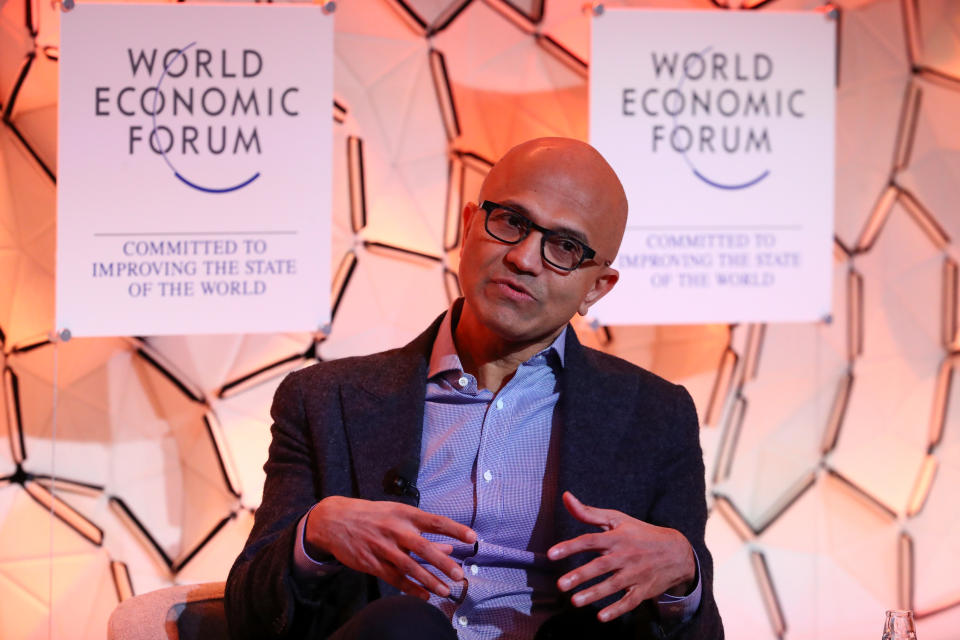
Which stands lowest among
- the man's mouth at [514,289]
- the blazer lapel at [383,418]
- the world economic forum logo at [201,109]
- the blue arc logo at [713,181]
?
the blazer lapel at [383,418]

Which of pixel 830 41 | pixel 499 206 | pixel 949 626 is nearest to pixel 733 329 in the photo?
pixel 830 41

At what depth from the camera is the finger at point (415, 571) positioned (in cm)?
155

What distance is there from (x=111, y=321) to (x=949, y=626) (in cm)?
291

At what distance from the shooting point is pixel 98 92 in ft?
9.79

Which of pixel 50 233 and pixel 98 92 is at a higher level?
pixel 98 92

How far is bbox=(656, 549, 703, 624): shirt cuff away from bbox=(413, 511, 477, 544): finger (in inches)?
17.2

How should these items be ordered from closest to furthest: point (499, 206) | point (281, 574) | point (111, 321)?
point (281, 574) → point (499, 206) → point (111, 321)

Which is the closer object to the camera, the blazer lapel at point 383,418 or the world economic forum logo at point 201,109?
the blazer lapel at point 383,418

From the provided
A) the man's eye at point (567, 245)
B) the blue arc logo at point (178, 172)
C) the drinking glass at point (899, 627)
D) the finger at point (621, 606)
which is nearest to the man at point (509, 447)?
the man's eye at point (567, 245)

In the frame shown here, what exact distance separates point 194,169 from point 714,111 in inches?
64.3

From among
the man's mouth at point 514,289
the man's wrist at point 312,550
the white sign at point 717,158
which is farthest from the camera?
the white sign at point 717,158

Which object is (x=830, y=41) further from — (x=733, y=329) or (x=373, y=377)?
(x=373, y=377)

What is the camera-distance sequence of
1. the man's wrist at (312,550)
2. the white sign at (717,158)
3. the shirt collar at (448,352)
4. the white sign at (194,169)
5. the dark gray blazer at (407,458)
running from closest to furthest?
1. the man's wrist at (312,550)
2. the dark gray blazer at (407,458)
3. the shirt collar at (448,352)
4. the white sign at (194,169)
5. the white sign at (717,158)

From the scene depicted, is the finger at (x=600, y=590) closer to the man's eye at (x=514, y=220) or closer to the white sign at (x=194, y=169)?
the man's eye at (x=514, y=220)
